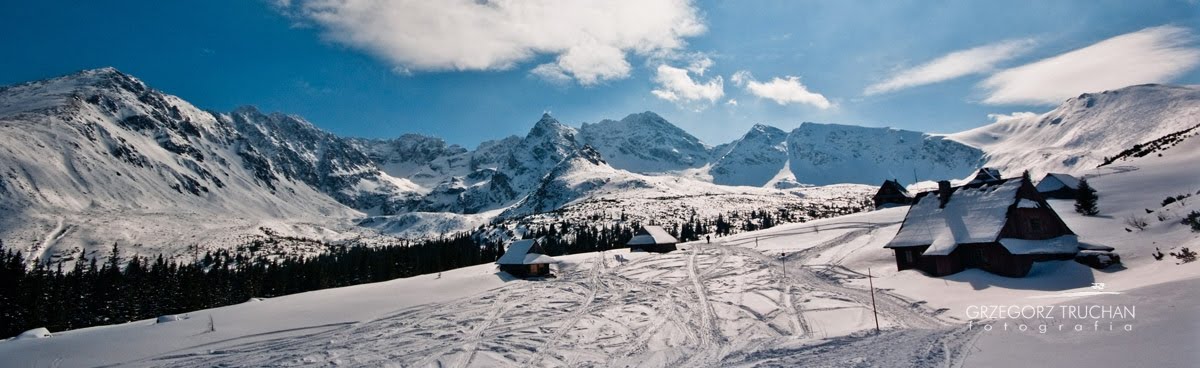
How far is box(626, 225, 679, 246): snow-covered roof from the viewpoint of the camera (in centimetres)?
6794

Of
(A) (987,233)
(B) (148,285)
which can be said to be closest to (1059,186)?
(A) (987,233)

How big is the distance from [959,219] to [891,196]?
5912 cm

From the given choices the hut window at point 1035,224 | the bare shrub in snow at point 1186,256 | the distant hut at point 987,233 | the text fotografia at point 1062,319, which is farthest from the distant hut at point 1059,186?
the text fotografia at point 1062,319

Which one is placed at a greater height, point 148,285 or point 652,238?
point 652,238

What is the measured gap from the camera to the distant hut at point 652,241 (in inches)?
2662

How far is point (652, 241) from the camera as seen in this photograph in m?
67.8

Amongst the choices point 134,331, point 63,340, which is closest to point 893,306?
point 134,331

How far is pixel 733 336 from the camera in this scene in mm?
23250

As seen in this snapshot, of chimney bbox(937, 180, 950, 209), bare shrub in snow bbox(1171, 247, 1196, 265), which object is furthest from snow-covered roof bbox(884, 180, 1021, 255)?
bare shrub in snow bbox(1171, 247, 1196, 265)

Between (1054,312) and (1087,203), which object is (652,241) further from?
(1054,312)

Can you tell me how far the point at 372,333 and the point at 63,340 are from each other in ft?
51.1

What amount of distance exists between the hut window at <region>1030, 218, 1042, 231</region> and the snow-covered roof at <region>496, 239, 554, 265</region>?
3934 centimetres

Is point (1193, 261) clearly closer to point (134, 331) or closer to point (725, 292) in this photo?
point (725, 292)

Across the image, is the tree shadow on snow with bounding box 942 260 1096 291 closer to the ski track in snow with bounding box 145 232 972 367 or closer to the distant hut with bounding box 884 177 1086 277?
the distant hut with bounding box 884 177 1086 277
